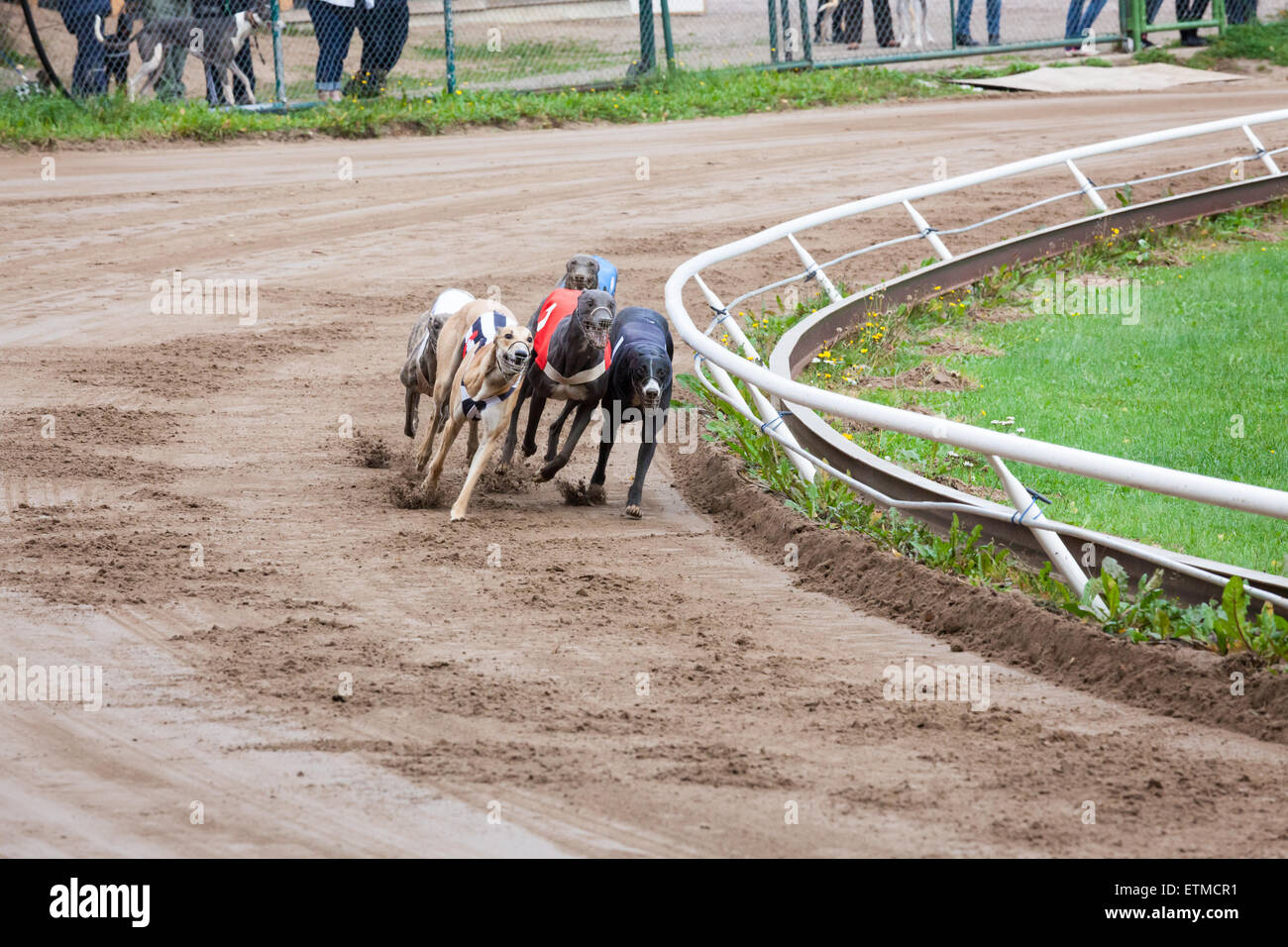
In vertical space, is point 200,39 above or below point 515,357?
above

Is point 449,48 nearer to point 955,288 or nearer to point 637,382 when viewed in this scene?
point 955,288

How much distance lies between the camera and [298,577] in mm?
6297

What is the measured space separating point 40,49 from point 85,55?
1.96ft

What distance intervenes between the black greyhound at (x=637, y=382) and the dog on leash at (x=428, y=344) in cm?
93

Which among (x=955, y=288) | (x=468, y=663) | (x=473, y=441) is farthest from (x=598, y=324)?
(x=955, y=288)

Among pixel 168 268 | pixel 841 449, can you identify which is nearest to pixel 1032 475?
pixel 841 449

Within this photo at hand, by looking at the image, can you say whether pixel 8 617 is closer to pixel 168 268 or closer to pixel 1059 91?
pixel 168 268

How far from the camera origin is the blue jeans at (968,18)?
68.2 ft

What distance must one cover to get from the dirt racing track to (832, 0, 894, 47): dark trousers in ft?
39.1

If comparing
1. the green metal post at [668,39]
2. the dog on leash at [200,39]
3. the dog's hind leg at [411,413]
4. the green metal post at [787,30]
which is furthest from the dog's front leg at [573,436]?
the green metal post at [787,30]

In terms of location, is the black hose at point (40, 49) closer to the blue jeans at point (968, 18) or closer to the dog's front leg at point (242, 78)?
the dog's front leg at point (242, 78)

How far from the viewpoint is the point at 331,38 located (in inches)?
675

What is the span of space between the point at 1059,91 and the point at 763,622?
16.2 meters

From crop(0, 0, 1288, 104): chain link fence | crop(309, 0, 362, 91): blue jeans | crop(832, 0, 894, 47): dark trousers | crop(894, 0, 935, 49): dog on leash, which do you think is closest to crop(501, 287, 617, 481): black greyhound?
crop(0, 0, 1288, 104): chain link fence
